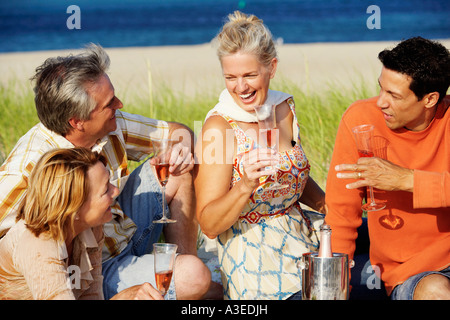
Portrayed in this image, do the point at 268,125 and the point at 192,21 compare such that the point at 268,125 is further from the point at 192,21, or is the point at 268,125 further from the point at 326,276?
the point at 192,21

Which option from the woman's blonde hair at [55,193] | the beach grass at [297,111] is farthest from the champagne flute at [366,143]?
the beach grass at [297,111]

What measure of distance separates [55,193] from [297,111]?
361 centimetres

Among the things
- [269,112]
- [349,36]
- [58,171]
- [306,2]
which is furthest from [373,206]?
[306,2]

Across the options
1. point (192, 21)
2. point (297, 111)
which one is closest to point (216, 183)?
point (297, 111)

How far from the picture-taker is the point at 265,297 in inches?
122

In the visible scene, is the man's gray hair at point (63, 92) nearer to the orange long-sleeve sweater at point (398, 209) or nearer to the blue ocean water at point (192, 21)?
the orange long-sleeve sweater at point (398, 209)

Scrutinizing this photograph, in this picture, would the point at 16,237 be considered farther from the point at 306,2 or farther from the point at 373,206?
the point at 306,2

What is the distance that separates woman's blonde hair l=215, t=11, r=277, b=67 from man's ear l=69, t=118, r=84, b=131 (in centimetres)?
83

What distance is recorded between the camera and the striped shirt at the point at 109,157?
10.2 ft

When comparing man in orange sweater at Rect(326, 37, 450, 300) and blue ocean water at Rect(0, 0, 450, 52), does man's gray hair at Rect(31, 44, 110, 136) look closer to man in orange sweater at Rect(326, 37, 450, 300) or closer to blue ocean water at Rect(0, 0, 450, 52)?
man in orange sweater at Rect(326, 37, 450, 300)

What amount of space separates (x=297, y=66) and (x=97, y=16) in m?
21.3

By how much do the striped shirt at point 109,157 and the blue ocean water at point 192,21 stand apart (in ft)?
66.2

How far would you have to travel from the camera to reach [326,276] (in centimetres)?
248

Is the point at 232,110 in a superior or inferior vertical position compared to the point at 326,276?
superior
